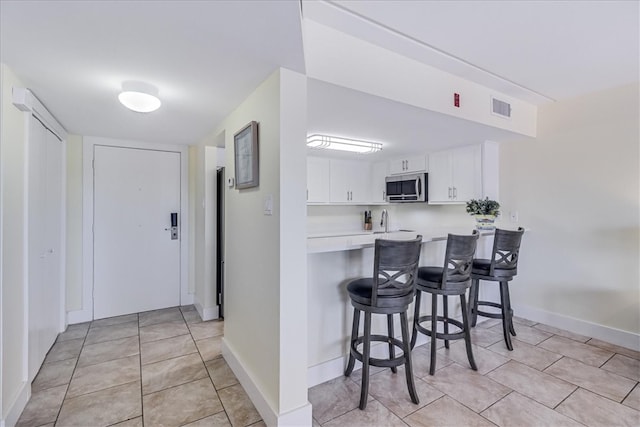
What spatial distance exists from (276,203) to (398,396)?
5.07ft

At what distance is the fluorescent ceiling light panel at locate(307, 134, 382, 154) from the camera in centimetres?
337

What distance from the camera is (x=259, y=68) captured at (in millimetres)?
1744

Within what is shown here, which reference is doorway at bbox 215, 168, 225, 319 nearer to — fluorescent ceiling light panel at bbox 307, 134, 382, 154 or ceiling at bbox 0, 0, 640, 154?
ceiling at bbox 0, 0, 640, 154

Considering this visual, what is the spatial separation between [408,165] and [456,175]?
790 millimetres

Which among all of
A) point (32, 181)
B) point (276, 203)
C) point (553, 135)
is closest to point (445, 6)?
point (276, 203)

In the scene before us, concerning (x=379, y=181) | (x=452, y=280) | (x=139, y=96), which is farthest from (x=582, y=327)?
(x=139, y=96)

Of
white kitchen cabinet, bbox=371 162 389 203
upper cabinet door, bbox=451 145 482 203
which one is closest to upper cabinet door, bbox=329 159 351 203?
white kitchen cabinet, bbox=371 162 389 203

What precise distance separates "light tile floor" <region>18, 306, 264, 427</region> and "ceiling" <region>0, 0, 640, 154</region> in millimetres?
2059

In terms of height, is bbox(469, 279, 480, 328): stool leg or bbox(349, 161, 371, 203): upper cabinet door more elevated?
bbox(349, 161, 371, 203): upper cabinet door

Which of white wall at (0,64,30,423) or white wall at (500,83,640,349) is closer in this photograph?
white wall at (0,64,30,423)

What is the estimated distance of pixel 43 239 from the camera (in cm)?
247

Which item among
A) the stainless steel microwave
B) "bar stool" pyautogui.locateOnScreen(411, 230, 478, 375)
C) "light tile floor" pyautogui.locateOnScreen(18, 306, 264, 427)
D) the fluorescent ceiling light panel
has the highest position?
the fluorescent ceiling light panel

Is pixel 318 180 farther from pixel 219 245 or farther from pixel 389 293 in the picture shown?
pixel 389 293

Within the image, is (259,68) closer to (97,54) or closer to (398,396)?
(97,54)
